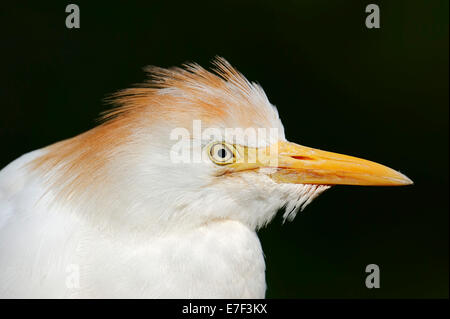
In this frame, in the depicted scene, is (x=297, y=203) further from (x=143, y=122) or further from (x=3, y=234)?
(x=3, y=234)

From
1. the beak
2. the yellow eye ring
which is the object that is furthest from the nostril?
the yellow eye ring

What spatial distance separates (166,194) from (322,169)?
36 centimetres

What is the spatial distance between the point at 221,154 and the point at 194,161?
6 centimetres

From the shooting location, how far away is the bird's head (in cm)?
117

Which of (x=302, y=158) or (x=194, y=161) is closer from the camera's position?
(x=194, y=161)

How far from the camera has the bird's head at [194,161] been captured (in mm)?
1175

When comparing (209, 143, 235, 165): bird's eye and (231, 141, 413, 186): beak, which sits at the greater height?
(209, 143, 235, 165): bird's eye

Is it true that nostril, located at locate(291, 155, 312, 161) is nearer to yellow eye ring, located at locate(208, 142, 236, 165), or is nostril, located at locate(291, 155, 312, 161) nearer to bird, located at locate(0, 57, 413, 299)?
bird, located at locate(0, 57, 413, 299)

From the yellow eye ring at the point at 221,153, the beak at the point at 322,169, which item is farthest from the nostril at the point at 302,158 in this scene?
the yellow eye ring at the point at 221,153

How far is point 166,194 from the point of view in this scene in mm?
1184

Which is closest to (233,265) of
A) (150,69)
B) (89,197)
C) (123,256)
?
(123,256)

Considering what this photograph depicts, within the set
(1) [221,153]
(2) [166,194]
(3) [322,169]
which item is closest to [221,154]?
(1) [221,153]

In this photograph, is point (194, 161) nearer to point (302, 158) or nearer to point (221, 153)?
point (221, 153)

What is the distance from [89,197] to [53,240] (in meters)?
0.12
